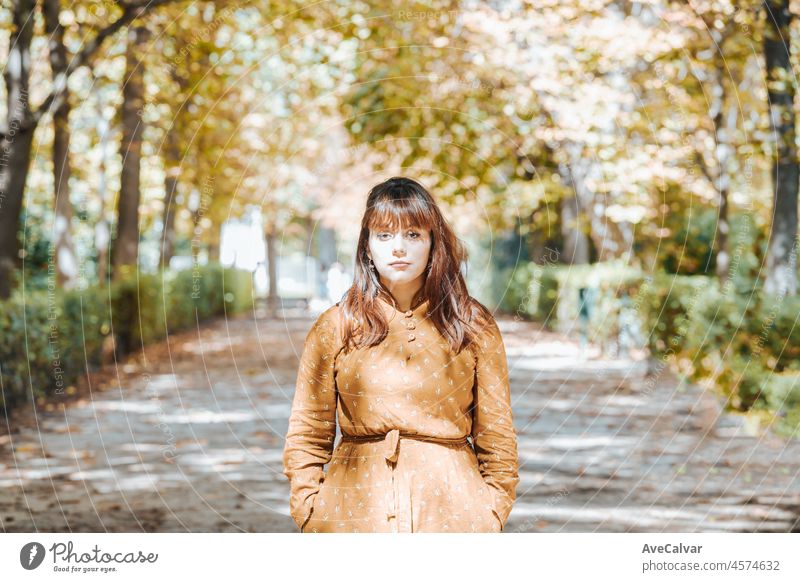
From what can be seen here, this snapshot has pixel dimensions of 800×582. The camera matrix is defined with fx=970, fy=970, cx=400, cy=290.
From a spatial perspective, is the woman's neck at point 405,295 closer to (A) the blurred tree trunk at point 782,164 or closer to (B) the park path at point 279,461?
(B) the park path at point 279,461

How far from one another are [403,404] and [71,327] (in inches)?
426

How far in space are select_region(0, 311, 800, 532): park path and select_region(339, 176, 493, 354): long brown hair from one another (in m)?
3.79

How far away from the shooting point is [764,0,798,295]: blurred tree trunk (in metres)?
8.67

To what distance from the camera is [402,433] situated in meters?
2.93

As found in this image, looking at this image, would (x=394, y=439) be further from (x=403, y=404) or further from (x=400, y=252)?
(x=400, y=252)

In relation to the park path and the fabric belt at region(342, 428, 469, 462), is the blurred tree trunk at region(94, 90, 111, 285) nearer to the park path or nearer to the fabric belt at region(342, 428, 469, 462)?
the park path

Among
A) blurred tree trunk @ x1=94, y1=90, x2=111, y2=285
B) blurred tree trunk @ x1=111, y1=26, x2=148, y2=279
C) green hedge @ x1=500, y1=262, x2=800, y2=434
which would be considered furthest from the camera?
blurred tree trunk @ x1=94, y1=90, x2=111, y2=285

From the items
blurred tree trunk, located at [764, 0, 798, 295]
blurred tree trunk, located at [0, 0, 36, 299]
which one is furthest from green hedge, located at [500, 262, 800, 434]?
blurred tree trunk, located at [0, 0, 36, 299]

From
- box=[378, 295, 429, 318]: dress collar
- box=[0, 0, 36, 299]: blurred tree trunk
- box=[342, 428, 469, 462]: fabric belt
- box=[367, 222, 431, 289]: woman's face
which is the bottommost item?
box=[342, 428, 469, 462]: fabric belt

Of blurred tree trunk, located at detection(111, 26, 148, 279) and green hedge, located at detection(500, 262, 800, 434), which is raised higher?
blurred tree trunk, located at detection(111, 26, 148, 279)

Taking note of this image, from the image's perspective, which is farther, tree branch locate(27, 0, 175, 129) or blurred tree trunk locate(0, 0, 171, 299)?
tree branch locate(27, 0, 175, 129)

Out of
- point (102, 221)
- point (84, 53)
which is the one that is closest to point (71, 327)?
point (84, 53)

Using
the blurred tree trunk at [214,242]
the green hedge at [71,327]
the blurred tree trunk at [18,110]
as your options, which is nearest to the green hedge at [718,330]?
the blurred tree trunk at [18,110]
